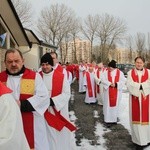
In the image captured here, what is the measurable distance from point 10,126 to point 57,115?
317cm

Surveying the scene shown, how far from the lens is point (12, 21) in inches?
623

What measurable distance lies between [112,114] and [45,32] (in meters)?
43.9

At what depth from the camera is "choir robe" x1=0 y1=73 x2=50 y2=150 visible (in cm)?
449

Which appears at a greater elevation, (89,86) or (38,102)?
(38,102)

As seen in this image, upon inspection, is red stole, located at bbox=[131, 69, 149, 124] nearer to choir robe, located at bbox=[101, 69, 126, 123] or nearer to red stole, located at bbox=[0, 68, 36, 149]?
choir robe, located at bbox=[101, 69, 126, 123]

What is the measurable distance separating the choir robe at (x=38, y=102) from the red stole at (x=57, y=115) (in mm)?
549

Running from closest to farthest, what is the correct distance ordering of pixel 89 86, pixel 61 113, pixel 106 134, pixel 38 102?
pixel 38 102 < pixel 61 113 < pixel 106 134 < pixel 89 86

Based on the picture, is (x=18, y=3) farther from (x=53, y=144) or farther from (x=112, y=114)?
(x=53, y=144)

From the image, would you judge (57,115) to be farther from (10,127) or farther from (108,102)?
(108,102)

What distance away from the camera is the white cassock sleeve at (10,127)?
90.7 inches

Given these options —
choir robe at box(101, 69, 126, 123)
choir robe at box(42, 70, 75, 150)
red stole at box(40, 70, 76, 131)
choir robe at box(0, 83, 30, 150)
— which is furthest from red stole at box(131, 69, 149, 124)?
choir robe at box(0, 83, 30, 150)

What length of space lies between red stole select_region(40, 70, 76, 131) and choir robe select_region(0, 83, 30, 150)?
290 cm

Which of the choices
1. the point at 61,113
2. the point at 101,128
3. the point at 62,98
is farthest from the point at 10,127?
the point at 101,128

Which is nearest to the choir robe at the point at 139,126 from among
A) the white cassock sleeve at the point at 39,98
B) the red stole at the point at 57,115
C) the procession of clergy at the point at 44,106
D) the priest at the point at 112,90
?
the procession of clergy at the point at 44,106
